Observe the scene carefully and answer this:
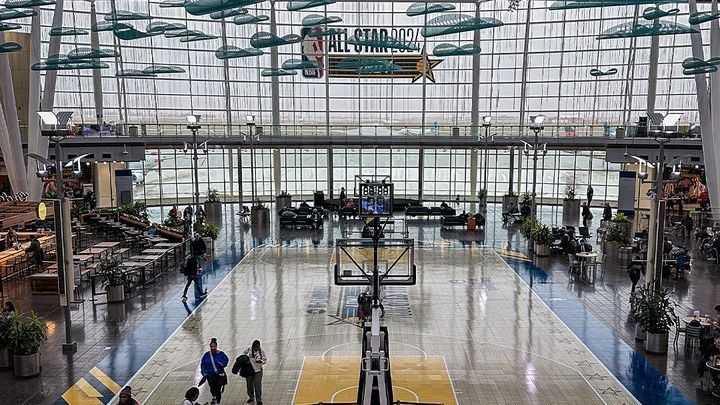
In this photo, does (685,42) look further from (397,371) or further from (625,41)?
(397,371)

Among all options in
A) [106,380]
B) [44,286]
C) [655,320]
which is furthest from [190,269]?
[655,320]

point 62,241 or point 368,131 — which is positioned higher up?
point 368,131

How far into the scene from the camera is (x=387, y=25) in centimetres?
4703

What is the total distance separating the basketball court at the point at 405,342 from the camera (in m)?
13.9

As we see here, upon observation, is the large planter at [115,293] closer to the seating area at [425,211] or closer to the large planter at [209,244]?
the large planter at [209,244]

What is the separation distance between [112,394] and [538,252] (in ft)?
63.6

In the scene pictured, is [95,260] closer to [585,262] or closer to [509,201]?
[585,262]

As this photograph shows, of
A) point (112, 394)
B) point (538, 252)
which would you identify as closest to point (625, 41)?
point (538, 252)

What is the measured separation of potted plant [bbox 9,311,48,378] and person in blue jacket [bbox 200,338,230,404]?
4490 mm

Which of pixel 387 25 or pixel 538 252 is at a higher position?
pixel 387 25

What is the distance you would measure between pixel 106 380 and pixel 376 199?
7725 millimetres

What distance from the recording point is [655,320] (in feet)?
52.7

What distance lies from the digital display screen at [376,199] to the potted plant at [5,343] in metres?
8.86

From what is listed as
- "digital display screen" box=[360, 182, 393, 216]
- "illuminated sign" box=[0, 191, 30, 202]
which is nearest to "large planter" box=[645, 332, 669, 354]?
"digital display screen" box=[360, 182, 393, 216]
